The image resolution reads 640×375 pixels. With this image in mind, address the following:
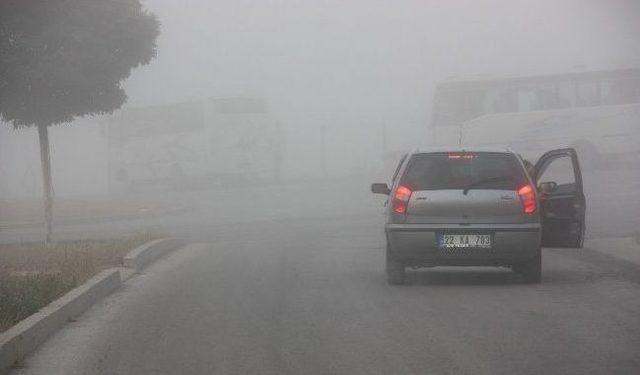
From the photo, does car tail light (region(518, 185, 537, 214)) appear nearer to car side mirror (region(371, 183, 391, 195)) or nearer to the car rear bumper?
the car rear bumper

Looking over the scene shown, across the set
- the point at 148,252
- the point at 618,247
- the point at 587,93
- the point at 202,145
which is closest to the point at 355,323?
the point at 148,252

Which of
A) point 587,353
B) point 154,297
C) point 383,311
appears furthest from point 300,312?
point 587,353

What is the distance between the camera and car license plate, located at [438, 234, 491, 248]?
12156mm

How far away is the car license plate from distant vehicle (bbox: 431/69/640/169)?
104 ft

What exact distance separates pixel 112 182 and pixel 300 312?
5223 centimetres

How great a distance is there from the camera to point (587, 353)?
25.9 ft

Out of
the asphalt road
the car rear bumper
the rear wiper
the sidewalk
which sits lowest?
the sidewalk

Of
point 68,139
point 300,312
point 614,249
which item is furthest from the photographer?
point 68,139

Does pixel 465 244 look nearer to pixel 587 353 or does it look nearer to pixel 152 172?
pixel 587 353

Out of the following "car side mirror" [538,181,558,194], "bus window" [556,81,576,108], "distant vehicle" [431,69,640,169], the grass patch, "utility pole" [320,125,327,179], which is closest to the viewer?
the grass patch

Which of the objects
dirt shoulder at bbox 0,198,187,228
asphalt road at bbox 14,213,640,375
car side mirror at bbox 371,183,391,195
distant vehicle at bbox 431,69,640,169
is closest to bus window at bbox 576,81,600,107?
distant vehicle at bbox 431,69,640,169

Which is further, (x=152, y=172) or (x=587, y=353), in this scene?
(x=152, y=172)

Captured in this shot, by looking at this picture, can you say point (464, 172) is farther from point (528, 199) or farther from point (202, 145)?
point (202, 145)

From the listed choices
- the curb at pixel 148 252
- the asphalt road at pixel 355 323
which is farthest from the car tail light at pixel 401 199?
the curb at pixel 148 252
